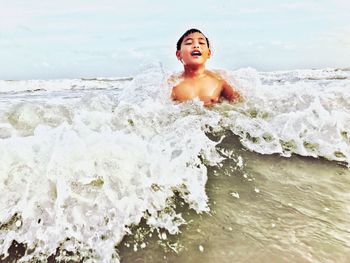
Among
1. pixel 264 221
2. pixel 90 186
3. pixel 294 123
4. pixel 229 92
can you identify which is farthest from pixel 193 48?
pixel 264 221

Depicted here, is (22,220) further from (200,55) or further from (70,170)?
(200,55)

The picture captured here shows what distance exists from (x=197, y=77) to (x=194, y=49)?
1.37 feet

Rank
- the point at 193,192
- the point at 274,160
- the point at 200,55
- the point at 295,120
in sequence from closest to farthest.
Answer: the point at 193,192 → the point at 274,160 → the point at 295,120 → the point at 200,55

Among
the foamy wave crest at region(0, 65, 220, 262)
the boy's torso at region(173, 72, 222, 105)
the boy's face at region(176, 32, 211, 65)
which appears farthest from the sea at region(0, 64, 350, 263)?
the boy's face at region(176, 32, 211, 65)

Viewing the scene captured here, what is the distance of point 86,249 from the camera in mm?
2330

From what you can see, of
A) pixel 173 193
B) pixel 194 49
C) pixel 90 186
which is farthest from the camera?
pixel 194 49

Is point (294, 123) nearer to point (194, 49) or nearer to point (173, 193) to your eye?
point (194, 49)

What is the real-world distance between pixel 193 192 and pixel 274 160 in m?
1.15

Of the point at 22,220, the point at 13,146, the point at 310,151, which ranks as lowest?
the point at 310,151

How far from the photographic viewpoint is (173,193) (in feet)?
9.55

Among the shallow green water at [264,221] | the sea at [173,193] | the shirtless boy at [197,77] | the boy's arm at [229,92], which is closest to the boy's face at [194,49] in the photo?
the shirtless boy at [197,77]

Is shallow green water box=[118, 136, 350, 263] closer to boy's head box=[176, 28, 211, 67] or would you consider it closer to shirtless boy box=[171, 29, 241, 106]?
shirtless boy box=[171, 29, 241, 106]

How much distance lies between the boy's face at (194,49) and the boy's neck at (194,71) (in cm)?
7

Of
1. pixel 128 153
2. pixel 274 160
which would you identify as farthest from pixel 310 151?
pixel 128 153
